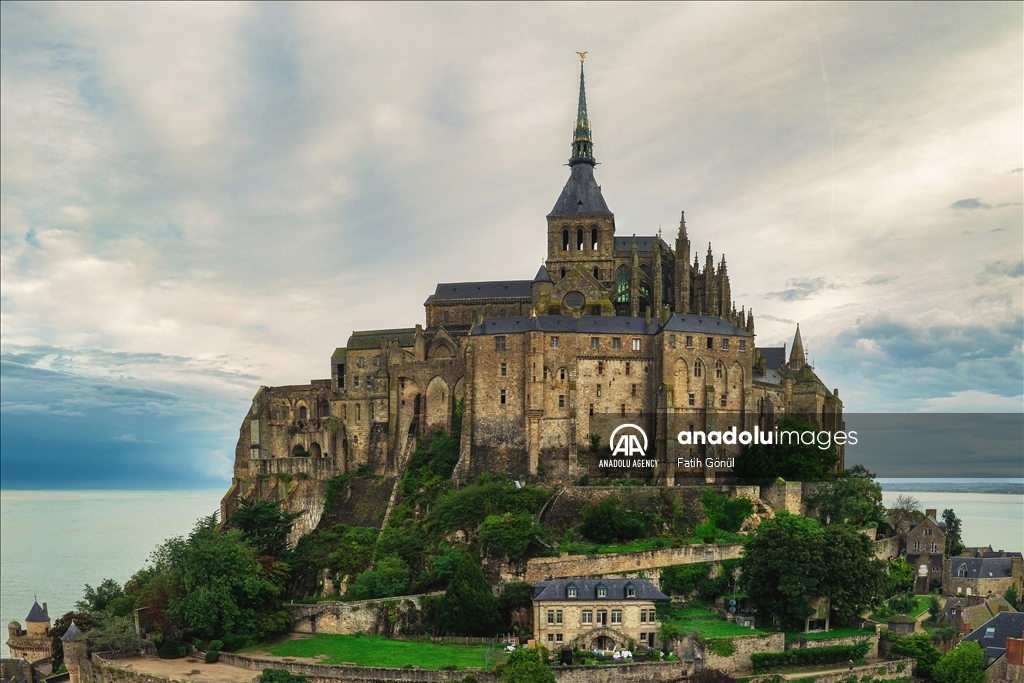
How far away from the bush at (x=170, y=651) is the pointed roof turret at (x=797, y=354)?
45.4 metres

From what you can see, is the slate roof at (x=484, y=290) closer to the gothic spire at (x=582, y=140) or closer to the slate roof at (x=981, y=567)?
the gothic spire at (x=582, y=140)

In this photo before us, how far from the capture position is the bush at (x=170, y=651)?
54031 millimetres

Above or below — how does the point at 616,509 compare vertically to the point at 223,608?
above

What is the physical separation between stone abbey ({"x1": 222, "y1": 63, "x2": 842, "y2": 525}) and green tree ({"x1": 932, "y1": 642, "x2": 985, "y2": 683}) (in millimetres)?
17054

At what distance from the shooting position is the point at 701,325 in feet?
214

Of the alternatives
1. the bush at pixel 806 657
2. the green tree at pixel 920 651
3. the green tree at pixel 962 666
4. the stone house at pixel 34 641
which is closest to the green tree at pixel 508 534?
the bush at pixel 806 657

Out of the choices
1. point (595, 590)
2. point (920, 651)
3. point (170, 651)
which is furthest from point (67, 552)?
point (920, 651)

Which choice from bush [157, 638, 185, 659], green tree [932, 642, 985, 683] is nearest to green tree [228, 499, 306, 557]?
bush [157, 638, 185, 659]

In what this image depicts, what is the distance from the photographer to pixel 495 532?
56.1m

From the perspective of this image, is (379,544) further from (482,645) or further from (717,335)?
(717,335)

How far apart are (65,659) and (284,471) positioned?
19886mm

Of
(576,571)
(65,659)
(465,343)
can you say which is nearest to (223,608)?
(65,659)

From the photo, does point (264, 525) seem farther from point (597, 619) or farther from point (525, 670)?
point (525, 670)

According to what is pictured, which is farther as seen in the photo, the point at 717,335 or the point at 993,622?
the point at 717,335
